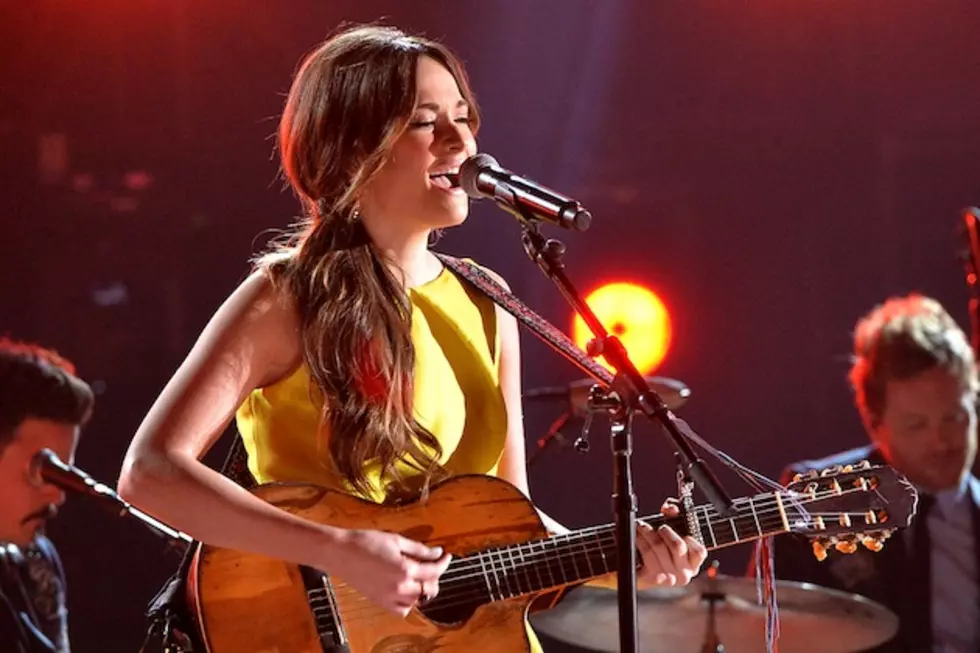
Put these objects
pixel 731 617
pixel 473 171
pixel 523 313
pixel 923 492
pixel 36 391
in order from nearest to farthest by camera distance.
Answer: pixel 473 171
pixel 523 313
pixel 731 617
pixel 923 492
pixel 36 391

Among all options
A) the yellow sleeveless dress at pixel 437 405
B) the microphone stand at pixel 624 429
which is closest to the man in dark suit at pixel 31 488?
the yellow sleeveless dress at pixel 437 405

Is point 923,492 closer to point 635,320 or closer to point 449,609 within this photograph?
point 635,320

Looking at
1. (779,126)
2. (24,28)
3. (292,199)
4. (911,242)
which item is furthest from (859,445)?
(24,28)

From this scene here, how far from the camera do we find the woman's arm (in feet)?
7.02

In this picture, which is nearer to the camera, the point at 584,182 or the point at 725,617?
the point at 725,617

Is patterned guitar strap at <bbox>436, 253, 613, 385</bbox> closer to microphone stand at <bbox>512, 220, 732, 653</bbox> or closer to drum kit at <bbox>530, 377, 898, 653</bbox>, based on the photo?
microphone stand at <bbox>512, 220, 732, 653</bbox>

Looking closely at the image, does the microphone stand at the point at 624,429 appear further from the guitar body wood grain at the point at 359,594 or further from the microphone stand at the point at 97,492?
the microphone stand at the point at 97,492

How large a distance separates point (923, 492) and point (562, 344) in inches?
90.3

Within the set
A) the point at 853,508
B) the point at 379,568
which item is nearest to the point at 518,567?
the point at 379,568

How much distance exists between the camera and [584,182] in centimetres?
555

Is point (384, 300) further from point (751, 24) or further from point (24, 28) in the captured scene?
point (751, 24)

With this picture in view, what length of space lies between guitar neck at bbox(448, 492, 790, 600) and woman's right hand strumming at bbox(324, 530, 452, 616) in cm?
26

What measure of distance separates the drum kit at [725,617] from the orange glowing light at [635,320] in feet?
6.09

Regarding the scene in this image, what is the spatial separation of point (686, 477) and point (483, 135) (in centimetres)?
324
